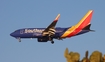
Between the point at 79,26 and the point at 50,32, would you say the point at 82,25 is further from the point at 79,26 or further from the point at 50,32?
the point at 50,32

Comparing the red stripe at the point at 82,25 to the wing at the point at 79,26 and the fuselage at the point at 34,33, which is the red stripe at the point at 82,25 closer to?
the wing at the point at 79,26

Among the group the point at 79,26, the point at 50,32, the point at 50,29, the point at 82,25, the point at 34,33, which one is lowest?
the point at 34,33

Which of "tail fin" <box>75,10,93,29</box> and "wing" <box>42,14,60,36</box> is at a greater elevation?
"tail fin" <box>75,10,93,29</box>

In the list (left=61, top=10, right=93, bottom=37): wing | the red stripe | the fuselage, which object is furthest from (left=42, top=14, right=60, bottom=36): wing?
the red stripe

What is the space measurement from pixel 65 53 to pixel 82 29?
238 feet

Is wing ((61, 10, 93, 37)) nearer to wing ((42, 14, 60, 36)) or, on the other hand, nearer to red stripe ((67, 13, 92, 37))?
red stripe ((67, 13, 92, 37))

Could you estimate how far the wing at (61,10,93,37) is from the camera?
3868 inches

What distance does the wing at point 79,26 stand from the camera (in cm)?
9825

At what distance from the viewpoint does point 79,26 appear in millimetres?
102125

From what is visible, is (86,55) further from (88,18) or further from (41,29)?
(88,18)

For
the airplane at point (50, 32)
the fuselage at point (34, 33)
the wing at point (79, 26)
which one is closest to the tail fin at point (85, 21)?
the wing at point (79, 26)

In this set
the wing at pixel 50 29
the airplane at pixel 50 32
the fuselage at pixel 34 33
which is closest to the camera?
the airplane at pixel 50 32

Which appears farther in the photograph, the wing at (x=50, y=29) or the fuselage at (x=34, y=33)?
the fuselage at (x=34, y=33)

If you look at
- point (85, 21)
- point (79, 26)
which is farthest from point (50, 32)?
point (85, 21)
